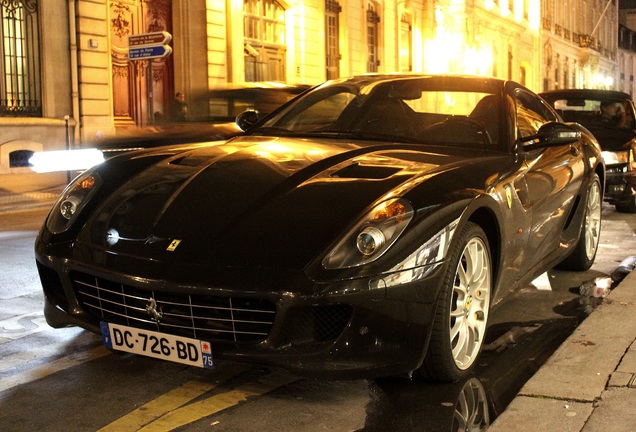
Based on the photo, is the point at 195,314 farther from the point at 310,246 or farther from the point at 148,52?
the point at 148,52

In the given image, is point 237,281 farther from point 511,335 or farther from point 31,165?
point 31,165

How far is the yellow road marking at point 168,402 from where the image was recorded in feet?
11.8

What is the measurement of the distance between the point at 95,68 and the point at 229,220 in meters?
16.0

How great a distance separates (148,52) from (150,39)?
0.24 meters

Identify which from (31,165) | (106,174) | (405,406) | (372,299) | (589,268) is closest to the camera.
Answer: (372,299)

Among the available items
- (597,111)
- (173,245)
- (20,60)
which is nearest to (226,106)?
(597,111)

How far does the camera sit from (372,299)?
11.9 ft

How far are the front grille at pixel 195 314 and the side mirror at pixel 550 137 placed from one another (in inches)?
84.1

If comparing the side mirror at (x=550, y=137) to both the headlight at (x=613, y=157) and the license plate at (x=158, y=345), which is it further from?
the headlight at (x=613, y=157)

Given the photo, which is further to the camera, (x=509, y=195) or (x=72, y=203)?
(x=509, y=195)

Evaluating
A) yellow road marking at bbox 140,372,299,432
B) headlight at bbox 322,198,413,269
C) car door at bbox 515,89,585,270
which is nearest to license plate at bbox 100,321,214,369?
yellow road marking at bbox 140,372,299,432

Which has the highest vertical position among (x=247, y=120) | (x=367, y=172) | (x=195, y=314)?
(x=247, y=120)

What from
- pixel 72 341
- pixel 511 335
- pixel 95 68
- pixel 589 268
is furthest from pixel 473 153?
pixel 95 68

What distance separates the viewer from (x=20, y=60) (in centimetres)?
1805
